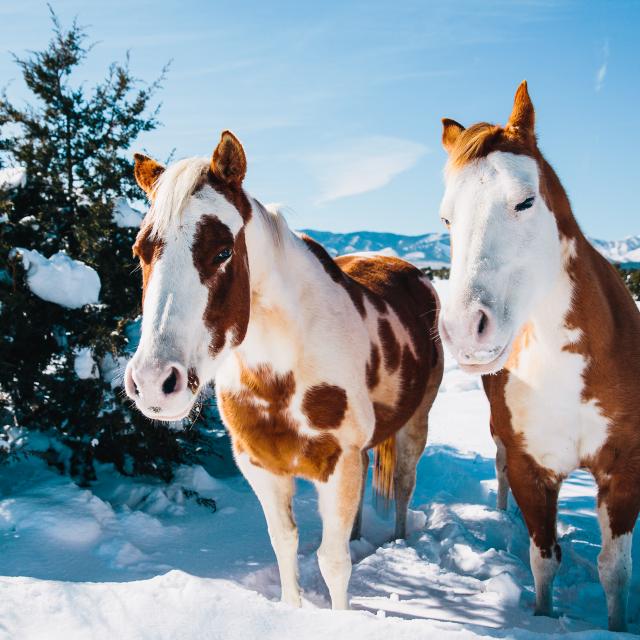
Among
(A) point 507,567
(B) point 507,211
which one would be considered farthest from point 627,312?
(A) point 507,567

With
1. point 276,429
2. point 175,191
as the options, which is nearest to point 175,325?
point 175,191

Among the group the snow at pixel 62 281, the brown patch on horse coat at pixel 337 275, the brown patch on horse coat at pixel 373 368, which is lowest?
the brown patch on horse coat at pixel 373 368

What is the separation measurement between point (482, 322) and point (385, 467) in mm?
2747

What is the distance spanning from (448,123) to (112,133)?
350cm

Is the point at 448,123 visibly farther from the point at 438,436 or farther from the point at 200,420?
the point at 438,436

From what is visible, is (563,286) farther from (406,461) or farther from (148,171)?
(406,461)

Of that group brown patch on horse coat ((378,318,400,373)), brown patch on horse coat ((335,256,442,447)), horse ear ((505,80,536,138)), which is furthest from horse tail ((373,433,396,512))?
horse ear ((505,80,536,138))

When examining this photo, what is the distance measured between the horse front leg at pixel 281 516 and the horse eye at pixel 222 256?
1.12m

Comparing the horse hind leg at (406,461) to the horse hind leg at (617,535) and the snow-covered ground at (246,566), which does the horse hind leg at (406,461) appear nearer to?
the snow-covered ground at (246,566)

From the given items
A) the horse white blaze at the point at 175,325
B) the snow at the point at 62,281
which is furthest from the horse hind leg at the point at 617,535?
the snow at the point at 62,281

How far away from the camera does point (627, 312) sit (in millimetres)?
2535

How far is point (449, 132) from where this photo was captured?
2598 millimetres

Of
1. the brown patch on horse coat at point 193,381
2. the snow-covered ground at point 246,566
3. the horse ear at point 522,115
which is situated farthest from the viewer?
the horse ear at point 522,115

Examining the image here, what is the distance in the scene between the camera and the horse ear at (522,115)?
2.26 metres
